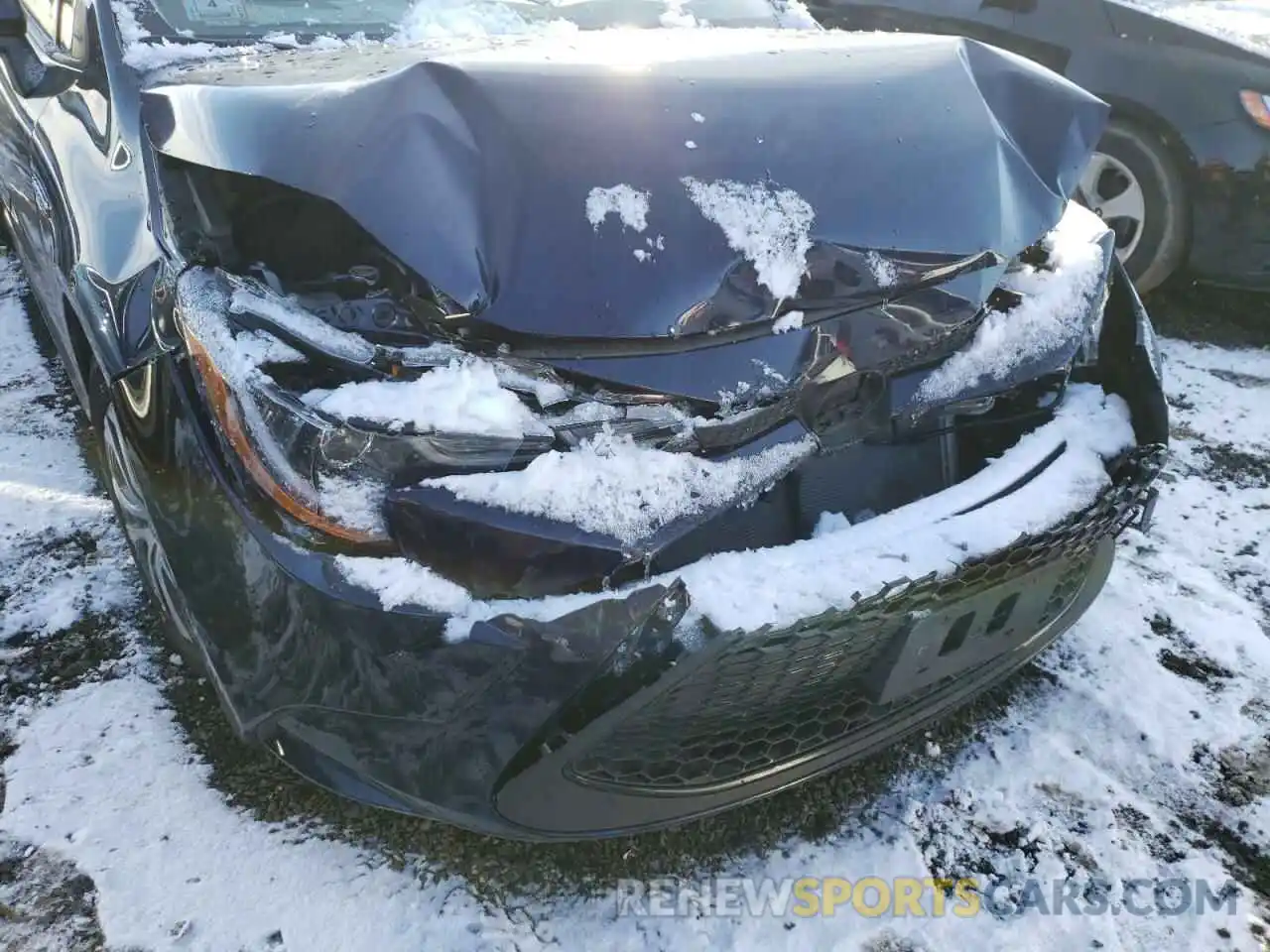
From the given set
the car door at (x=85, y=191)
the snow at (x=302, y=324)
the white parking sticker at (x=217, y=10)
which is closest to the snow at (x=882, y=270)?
the snow at (x=302, y=324)

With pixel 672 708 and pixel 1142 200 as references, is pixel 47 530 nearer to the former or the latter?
pixel 672 708

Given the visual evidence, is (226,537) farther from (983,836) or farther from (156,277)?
(983,836)

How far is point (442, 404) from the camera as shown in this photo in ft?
4.48

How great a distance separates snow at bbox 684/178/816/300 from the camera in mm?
1560

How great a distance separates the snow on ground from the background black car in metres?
1.86

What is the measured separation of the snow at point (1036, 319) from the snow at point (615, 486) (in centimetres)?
44

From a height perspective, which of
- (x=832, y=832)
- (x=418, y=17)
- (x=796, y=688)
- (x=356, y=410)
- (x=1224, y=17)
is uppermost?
(x=1224, y=17)

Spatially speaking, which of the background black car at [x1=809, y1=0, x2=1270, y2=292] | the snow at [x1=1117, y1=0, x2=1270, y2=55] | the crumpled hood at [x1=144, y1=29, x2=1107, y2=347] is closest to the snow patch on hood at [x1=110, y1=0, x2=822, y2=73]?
the crumpled hood at [x1=144, y1=29, x2=1107, y2=347]

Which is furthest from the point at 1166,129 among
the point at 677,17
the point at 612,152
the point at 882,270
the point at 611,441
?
the point at 611,441

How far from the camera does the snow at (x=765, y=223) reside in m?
1.56

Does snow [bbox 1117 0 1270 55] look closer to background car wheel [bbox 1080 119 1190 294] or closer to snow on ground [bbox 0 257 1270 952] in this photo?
background car wheel [bbox 1080 119 1190 294]

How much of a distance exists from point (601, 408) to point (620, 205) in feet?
1.16

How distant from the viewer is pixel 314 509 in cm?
135

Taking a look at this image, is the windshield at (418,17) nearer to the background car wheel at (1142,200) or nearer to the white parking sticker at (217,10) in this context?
the white parking sticker at (217,10)
